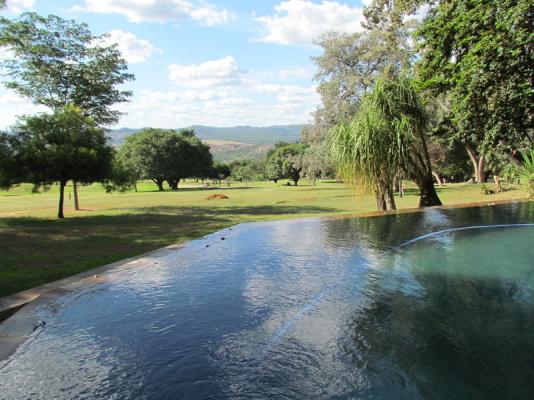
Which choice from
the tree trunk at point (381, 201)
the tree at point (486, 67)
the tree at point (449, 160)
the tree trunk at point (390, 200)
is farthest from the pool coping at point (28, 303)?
the tree at point (449, 160)

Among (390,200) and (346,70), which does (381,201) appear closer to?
(390,200)

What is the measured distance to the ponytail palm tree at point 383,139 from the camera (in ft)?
42.6

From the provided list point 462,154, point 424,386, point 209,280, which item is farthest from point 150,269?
point 462,154

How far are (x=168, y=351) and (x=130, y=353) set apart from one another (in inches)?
14.1

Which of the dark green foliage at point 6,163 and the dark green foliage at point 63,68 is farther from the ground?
the dark green foliage at point 63,68

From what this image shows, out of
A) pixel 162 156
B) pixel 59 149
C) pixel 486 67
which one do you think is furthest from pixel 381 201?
pixel 162 156

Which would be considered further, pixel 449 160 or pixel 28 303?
pixel 449 160

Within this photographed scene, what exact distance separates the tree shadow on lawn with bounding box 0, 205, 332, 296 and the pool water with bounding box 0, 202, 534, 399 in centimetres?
174

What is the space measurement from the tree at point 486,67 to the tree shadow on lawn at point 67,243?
903 centimetres

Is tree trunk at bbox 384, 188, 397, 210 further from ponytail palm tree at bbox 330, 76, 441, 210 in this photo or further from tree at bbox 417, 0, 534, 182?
tree at bbox 417, 0, 534, 182

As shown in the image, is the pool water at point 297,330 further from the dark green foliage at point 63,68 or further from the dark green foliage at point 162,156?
the dark green foliage at point 162,156

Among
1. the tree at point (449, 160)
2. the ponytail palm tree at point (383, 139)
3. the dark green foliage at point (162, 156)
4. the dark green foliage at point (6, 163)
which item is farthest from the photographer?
the dark green foliage at point (162, 156)

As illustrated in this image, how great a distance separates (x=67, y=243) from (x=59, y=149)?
822 cm

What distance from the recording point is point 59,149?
17.9 metres
